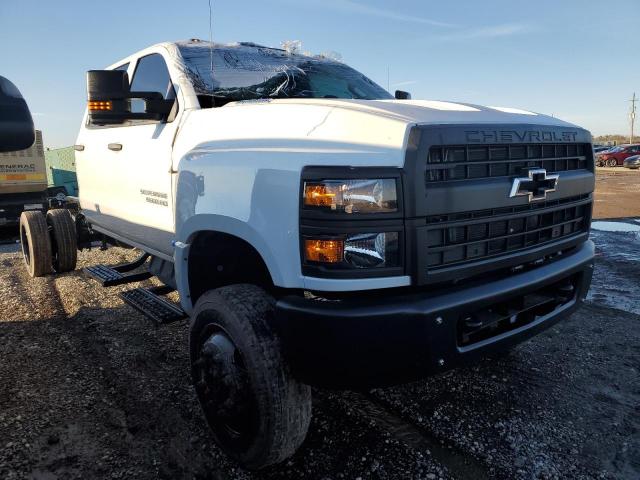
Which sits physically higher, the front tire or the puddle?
the front tire

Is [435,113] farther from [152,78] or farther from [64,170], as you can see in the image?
[64,170]

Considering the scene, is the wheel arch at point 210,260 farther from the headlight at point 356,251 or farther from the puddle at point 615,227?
the puddle at point 615,227

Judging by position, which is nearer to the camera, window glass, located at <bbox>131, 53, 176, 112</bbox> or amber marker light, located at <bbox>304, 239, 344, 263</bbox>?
amber marker light, located at <bbox>304, 239, 344, 263</bbox>

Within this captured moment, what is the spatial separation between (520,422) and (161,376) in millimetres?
2229

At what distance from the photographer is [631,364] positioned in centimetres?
342

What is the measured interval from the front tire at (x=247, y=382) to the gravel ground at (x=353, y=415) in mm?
213

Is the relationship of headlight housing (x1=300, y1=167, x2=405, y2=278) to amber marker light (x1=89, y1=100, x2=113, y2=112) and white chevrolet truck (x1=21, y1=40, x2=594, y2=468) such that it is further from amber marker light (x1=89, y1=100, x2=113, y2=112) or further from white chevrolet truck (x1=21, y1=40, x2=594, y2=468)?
amber marker light (x1=89, y1=100, x2=113, y2=112)

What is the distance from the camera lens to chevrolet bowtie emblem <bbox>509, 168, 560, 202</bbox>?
2193 millimetres

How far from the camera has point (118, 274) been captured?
4.21 m

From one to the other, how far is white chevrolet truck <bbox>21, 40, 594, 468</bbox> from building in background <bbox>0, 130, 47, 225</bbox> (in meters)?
9.15

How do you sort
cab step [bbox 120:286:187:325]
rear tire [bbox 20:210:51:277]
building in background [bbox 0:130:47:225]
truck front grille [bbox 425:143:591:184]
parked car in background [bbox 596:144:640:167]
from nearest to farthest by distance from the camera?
truck front grille [bbox 425:143:591:184], cab step [bbox 120:286:187:325], rear tire [bbox 20:210:51:277], building in background [bbox 0:130:47:225], parked car in background [bbox 596:144:640:167]

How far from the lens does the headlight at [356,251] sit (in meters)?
1.89

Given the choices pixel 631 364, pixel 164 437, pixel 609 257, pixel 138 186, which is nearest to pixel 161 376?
pixel 164 437

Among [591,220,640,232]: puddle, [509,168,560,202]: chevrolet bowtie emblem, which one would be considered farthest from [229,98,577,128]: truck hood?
[591,220,640,232]: puddle
